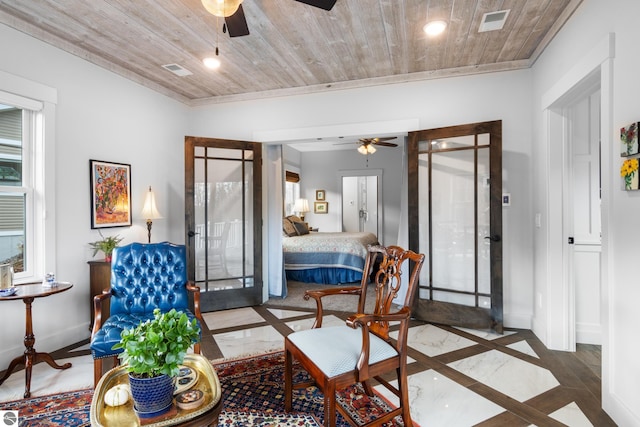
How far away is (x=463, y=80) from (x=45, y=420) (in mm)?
4495

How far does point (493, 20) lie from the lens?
2787mm

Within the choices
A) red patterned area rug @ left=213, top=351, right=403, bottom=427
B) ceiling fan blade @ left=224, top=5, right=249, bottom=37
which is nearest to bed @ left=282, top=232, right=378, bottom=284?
red patterned area rug @ left=213, top=351, right=403, bottom=427

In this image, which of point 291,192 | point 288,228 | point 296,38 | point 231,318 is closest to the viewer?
point 296,38

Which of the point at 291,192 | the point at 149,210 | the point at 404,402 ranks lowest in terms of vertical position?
the point at 404,402

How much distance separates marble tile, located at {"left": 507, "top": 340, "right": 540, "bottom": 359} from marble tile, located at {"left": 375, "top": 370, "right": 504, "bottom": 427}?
97 centimetres

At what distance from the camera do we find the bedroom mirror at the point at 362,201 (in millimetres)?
8703

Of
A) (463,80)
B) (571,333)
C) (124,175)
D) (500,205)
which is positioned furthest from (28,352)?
(463,80)

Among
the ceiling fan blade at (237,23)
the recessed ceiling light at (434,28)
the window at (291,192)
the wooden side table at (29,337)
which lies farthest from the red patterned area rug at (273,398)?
the window at (291,192)

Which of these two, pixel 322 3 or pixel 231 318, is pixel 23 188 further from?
pixel 322 3

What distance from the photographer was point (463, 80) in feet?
12.5

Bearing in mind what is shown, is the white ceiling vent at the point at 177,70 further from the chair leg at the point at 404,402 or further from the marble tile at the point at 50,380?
the chair leg at the point at 404,402

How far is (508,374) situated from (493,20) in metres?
2.75

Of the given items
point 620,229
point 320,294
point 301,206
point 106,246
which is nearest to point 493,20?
point 620,229

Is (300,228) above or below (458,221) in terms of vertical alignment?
below
